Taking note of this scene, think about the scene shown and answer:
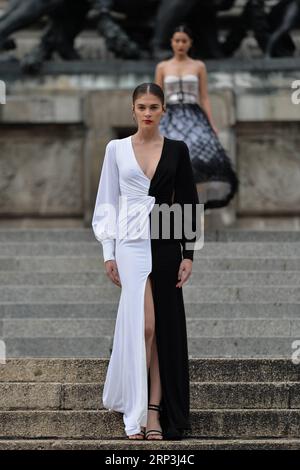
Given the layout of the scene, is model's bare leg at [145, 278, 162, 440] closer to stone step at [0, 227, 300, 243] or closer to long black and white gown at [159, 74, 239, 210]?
long black and white gown at [159, 74, 239, 210]

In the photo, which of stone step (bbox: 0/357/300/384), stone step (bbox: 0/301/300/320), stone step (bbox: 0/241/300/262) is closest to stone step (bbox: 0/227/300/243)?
stone step (bbox: 0/241/300/262)

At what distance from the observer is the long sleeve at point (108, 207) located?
741cm

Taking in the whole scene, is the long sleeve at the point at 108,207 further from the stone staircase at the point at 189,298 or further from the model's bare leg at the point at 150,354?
the stone staircase at the point at 189,298

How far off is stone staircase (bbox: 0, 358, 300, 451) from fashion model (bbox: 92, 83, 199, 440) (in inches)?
7.8

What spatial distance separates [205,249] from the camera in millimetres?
12094

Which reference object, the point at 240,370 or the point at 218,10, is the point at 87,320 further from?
the point at 218,10

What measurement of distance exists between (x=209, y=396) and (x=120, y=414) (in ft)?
2.06

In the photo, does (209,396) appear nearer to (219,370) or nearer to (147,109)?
(219,370)

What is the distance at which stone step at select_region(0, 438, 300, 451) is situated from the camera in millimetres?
7121

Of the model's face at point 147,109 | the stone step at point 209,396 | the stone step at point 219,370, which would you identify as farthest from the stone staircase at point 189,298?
the model's face at point 147,109

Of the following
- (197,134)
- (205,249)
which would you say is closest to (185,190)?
(205,249)

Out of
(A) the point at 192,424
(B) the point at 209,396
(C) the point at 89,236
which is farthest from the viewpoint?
(C) the point at 89,236

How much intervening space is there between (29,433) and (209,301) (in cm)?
307

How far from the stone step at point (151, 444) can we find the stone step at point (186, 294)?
3.31 m
